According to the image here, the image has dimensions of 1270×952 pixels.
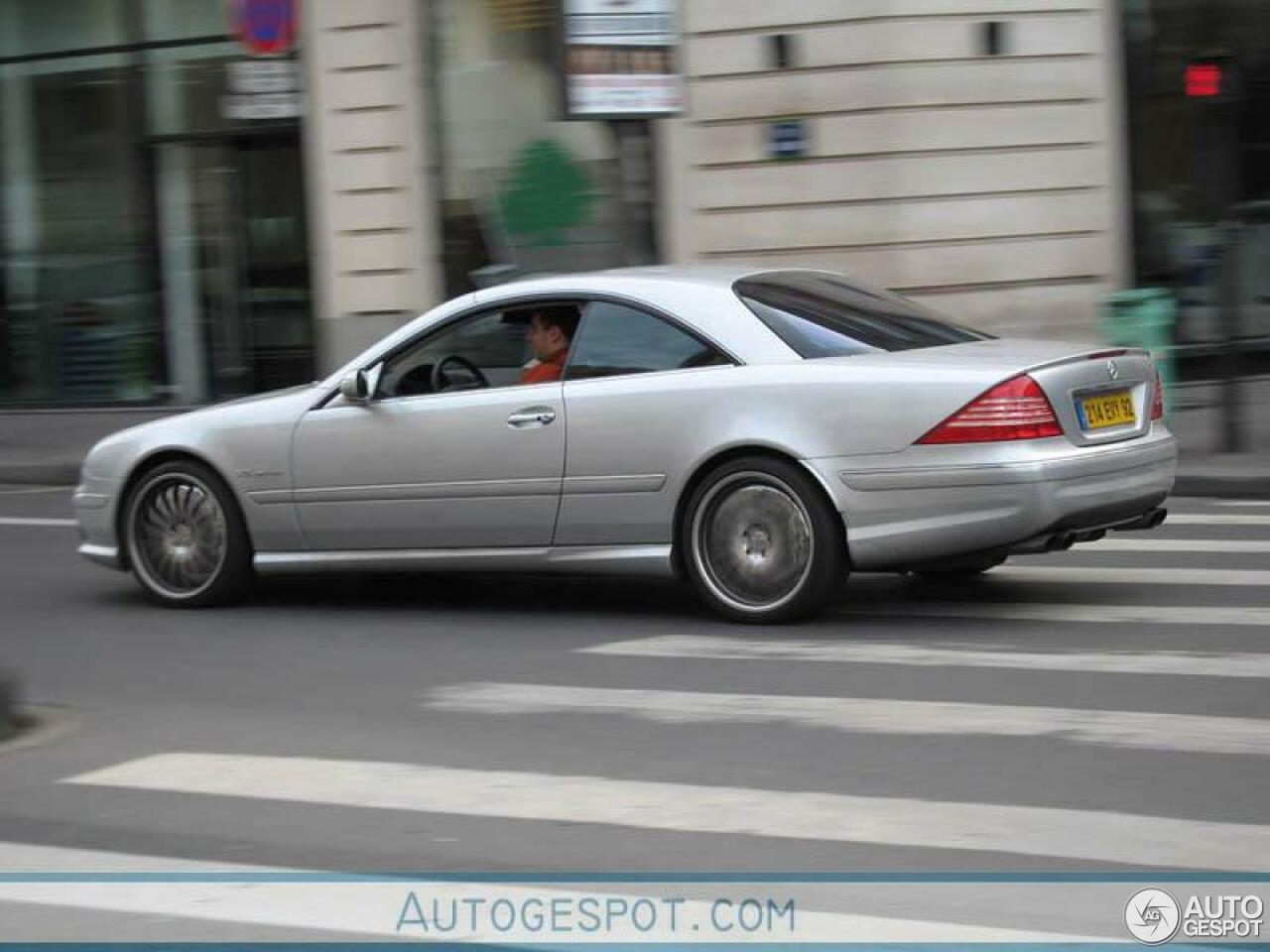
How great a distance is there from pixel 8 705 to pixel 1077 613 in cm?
390

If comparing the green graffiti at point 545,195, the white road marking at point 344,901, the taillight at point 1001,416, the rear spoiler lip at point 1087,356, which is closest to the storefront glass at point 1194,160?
the green graffiti at point 545,195

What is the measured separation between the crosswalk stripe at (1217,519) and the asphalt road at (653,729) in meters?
1.42

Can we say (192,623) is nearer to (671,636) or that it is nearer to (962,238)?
(671,636)

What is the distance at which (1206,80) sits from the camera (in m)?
12.8

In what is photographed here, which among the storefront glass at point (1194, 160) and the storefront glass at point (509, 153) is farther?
the storefront glass at point (509, 153)

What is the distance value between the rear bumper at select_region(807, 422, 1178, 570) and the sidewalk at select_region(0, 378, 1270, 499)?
4719 mm

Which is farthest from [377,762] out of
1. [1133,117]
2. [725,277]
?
[1133,117]

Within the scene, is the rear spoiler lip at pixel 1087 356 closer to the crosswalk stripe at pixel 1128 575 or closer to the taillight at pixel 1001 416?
the taillight at pixel 1001 416

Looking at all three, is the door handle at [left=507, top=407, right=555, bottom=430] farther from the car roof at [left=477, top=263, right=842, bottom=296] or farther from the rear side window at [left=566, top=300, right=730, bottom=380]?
the car roof at [left=477, top=263, right=842, bottom=296]

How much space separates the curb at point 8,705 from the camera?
643 centimetres

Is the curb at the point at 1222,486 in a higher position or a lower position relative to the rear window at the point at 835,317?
lower

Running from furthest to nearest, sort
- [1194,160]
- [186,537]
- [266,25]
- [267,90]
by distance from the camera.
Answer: [266,25] < [267,90] < [1194,160] < [186,537]

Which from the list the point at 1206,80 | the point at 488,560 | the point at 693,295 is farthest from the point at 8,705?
the point at 1206,80

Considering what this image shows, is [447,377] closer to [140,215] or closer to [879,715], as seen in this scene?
[879,715]
